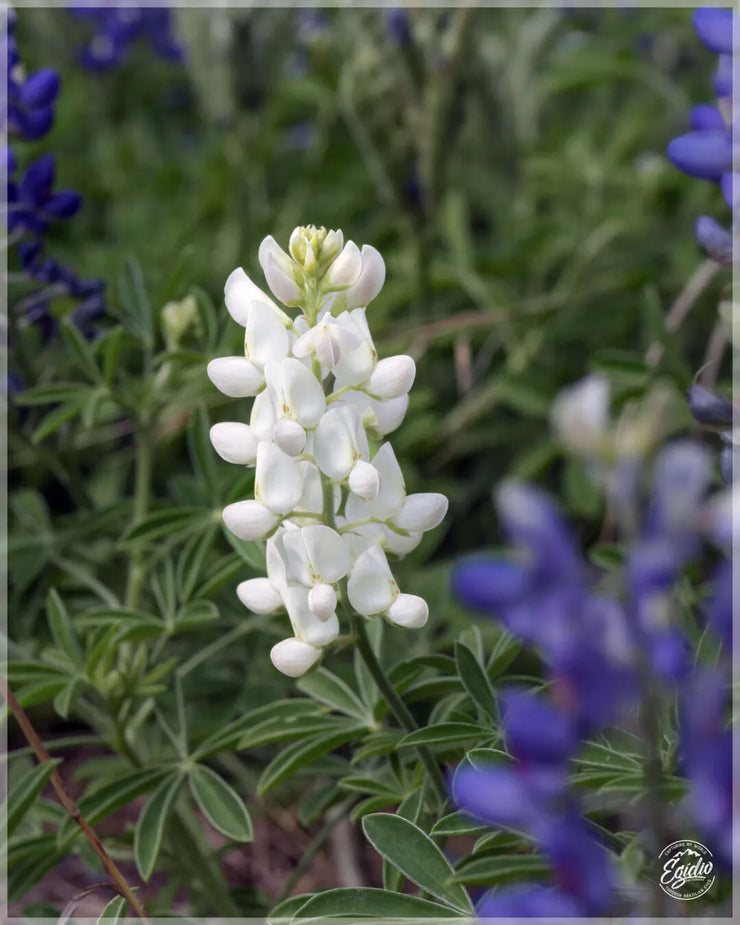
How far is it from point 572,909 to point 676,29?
227 cm

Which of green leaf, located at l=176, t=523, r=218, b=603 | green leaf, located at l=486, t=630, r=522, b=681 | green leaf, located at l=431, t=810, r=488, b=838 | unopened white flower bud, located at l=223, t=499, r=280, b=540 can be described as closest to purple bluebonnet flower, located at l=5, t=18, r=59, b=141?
green leaf, located at l=176, t=523, r=218, b=603

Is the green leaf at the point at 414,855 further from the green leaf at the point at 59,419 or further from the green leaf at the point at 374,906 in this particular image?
the green leaf at the point at 59,419

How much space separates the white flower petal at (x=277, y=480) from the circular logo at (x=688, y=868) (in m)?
0.35

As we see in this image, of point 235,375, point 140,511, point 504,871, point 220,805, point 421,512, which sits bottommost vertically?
point 220,805

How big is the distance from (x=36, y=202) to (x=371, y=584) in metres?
0.85

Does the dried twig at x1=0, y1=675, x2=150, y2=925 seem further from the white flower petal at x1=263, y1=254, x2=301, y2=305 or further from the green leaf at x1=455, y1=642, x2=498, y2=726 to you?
the white flower petal at x1=263, y1=254, x2=301, y2=305

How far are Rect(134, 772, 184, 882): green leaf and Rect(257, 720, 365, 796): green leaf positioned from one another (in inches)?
4.4

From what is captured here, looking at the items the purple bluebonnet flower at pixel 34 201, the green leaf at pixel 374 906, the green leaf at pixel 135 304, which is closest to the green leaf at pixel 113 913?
the green leaf at pixel 374 906

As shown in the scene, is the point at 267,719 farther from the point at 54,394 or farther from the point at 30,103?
the point at 30,103

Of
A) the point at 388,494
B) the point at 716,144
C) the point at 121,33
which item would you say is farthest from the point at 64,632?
the point at 121,33

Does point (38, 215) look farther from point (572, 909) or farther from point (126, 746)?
point (572, 909)

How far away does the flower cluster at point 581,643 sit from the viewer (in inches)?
19.1

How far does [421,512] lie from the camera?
2.68 feet

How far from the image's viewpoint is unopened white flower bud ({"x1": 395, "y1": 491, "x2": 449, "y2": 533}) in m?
0.81
